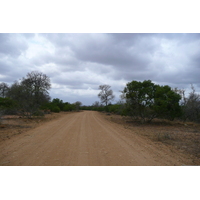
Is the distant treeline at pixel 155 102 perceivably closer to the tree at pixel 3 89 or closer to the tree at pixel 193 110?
the tree at pixel 193 110

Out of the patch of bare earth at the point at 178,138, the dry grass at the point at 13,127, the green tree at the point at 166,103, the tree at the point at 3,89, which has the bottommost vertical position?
the patch of bare earth at the point at 178,138

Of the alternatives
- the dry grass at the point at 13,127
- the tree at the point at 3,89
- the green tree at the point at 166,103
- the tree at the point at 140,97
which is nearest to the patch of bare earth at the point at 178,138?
the green tree at the point at 166,103

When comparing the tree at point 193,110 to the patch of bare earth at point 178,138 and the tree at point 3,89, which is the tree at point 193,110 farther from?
the tree at point 3,89

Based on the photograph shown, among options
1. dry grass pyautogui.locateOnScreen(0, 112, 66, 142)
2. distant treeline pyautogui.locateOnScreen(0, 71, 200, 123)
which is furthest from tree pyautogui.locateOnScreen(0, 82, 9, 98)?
dry grass pyautogui.locateOnScreen(0, 112, 66, 142)

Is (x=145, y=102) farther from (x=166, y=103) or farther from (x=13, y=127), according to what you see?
(x=13, y=127)

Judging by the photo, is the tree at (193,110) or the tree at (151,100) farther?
the tree at (193,110)

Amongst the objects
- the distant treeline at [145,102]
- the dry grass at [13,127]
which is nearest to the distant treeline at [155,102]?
the distant treeline at [145,102]

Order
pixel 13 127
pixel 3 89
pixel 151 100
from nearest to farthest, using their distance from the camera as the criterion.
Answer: pixel 13 127
pixel 151 100
pixel 3 89

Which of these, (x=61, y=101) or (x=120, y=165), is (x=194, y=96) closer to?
(x=120, y=165)

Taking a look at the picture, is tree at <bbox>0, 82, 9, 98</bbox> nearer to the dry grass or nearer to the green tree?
the dry grass

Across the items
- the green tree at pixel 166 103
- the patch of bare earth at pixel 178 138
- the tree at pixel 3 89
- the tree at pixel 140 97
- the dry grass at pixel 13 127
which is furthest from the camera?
the tree at pixel 3 89

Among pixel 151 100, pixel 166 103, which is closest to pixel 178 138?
pixel 166 103

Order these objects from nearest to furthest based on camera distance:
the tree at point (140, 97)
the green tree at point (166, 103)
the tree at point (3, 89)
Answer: the green tree at point (166, 103), the tree at point (140, 97), the tree at point (3, 89)

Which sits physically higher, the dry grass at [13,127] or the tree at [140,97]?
the tree at [140,97]
